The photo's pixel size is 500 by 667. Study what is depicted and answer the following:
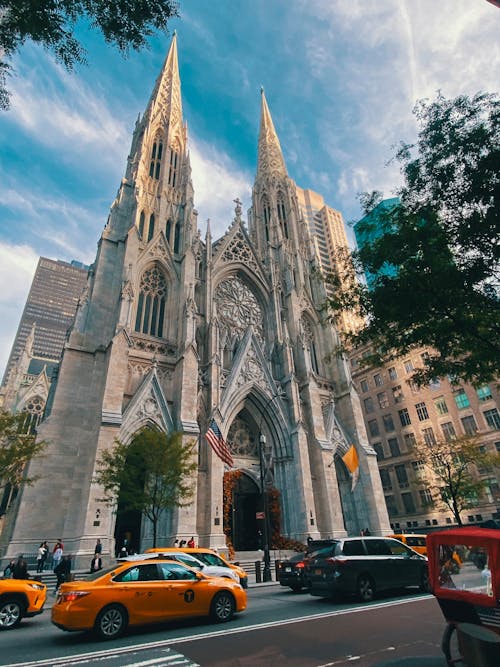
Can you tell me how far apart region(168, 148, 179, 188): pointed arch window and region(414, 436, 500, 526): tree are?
1320 inches

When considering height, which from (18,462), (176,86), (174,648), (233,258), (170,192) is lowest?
(174,648)

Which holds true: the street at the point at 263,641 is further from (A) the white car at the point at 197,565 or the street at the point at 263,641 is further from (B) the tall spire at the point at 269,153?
(B) the tall spire at the point at 269,153

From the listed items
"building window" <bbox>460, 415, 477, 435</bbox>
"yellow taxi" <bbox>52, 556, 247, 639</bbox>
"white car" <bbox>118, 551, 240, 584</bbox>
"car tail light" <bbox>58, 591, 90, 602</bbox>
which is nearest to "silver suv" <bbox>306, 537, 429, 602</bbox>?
"white car" <bbox>118, 551, 240, 584</bbox>

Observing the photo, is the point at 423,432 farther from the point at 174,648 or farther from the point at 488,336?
the point at 174,648

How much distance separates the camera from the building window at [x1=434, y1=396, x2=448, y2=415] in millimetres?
Answer: 38891

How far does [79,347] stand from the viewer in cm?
2231

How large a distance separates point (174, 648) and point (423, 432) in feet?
131

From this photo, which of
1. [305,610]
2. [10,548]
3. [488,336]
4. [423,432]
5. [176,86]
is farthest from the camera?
[176,86]

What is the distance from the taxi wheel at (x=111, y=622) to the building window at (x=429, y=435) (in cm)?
3838

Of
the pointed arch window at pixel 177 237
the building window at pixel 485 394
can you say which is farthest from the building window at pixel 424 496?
the pointed arch window at pixel 177 237

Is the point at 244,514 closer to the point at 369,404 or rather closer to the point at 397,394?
the point at 397,394

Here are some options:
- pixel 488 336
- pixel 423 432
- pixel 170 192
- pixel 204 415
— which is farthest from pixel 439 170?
pixel 423 432

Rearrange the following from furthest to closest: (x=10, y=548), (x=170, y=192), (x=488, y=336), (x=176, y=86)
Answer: (x=176, y=86) < (x=170, y=192) < (x=10, y=548) < (x=488, y=336)

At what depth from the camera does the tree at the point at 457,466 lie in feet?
94.2
